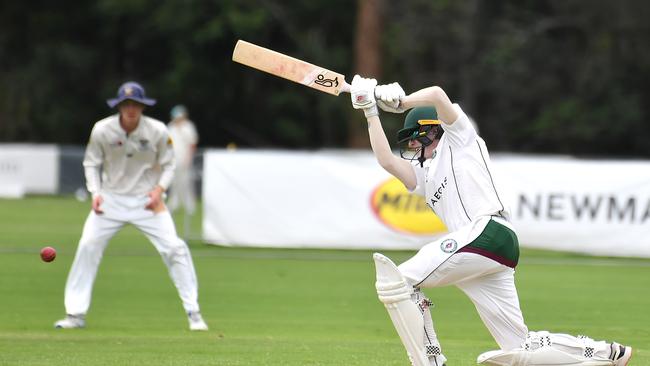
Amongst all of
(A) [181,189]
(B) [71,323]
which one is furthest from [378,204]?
(A) [181,189]

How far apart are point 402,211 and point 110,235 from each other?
6.35 m

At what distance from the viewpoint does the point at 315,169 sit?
1599cm

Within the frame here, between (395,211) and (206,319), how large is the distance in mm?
5761

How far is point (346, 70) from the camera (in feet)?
110

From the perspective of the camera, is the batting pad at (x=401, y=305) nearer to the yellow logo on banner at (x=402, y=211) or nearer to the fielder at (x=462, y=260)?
the fielder at (x=462, y=260)

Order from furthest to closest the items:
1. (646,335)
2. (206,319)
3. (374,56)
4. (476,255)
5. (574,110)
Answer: (574,110) → (374,56) → (206,319) → (646,335) → (476,255)

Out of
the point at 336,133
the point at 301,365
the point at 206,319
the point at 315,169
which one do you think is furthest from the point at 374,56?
the point at 301,365

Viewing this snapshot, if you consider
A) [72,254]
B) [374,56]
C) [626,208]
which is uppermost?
[374,56]

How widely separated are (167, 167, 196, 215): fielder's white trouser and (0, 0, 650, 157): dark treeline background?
1039 centimetres

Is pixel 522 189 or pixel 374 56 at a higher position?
pixel 374 56

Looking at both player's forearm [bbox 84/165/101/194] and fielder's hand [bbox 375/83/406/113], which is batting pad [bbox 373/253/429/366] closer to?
fielder's hand [bbox 375/83/406/113]

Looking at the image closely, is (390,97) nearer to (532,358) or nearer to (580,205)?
(532,358)

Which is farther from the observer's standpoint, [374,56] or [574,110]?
[574,110]

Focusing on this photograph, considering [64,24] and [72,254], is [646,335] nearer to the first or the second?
[72,254]
